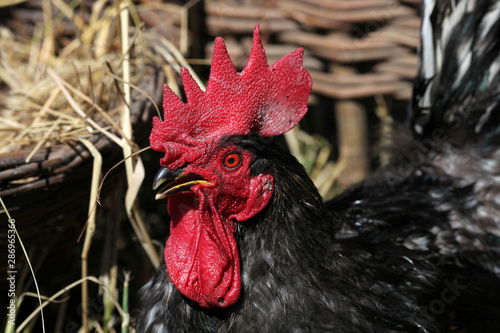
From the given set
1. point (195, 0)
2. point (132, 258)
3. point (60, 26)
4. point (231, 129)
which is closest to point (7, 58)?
point (60, 26)

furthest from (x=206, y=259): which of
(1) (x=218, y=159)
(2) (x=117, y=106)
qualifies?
(2) (x=117, y=106)

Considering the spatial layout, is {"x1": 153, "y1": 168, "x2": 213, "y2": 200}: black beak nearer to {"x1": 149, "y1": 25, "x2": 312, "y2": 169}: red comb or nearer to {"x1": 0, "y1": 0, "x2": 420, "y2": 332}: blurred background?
{"x1": 149, "y1": 25, "x2": 312, "y2": 169}: red comb

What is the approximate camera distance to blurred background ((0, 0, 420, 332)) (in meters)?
2.01

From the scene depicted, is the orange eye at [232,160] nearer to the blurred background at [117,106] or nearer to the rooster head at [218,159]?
the rooster head at [218,159]

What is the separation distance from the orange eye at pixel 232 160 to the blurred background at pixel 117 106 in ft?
2.36

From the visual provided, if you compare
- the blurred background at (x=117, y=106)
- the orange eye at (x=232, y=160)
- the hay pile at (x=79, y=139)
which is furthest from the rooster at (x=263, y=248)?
the blurred background at (x=117, y=106)

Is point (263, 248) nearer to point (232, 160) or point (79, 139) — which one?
point (232, 160)

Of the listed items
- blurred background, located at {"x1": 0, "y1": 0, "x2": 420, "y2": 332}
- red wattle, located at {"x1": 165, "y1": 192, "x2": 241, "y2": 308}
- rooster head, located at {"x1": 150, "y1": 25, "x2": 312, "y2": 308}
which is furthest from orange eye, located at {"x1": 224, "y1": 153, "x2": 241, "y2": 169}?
blurred background, located at {"x1": 0, "y1": 0, "x2": 420, "y2": 332}

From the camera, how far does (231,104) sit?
4.75 feet

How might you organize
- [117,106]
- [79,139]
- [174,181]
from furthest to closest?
[117,106] < [79,139] < [174,181]

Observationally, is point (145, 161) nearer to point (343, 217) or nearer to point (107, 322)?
point (107, 322)

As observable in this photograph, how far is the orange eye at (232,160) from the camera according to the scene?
1.43 meters

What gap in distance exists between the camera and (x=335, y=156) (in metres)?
4.26

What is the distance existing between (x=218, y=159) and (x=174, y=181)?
144mm
